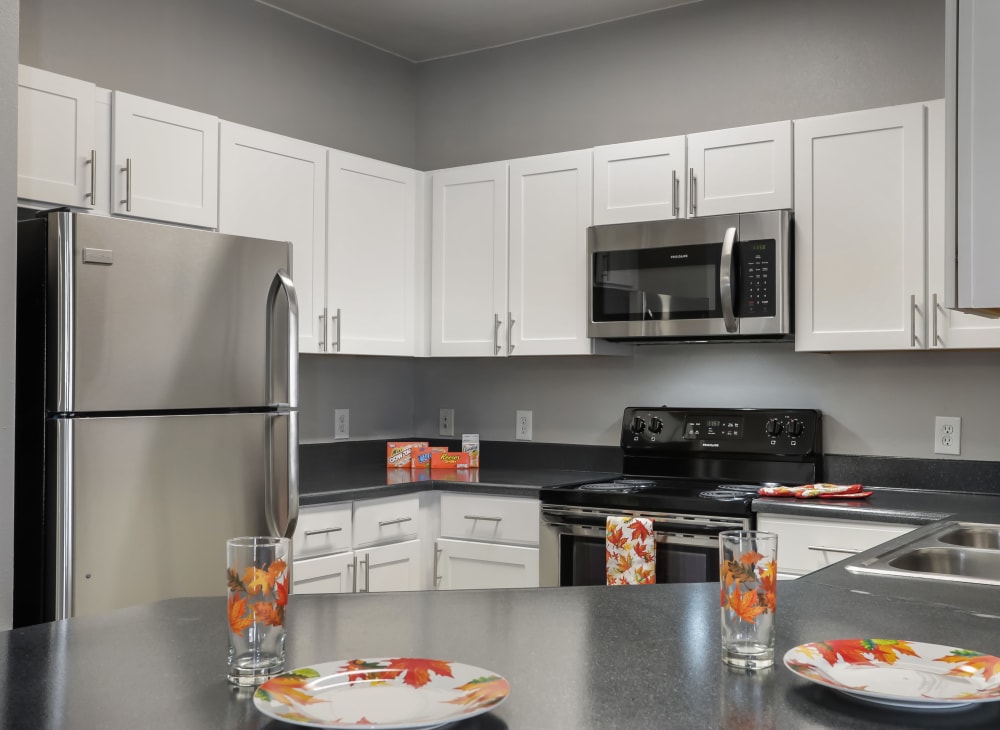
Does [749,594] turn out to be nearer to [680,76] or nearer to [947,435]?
[947,435]

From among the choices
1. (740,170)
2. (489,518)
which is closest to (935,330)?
(740,170)

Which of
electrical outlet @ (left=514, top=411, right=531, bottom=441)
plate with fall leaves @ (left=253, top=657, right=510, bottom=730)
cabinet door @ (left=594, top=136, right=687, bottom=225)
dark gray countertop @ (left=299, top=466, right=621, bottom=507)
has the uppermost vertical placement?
cabinet door @ (left=594, top=136, right=687, bottom=225)

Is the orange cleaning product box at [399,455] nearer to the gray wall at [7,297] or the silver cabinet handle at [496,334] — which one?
the silver cabinet handle at [496,334]

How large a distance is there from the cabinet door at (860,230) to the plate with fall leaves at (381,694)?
2409 millimetres

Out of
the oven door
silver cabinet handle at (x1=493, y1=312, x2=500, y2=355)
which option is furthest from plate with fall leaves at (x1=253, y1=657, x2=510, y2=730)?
silver cabinet handle at (x1=493, y1=312, x2=500, y2=355)

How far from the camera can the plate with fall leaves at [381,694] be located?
91cm

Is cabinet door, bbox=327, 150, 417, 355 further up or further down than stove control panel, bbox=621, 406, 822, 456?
further up

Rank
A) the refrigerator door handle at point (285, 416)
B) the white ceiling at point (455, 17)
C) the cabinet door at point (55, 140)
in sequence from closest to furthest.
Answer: the cabinet door at point (55, 140)
the refrigerator door handle at point (285, 416)
the white ceiling at point (455, 17)

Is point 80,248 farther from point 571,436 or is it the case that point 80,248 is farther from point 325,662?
point 571,436

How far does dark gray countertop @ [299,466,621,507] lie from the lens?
3307mm

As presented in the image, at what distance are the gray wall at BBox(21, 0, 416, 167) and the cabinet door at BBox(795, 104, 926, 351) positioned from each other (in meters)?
1.92

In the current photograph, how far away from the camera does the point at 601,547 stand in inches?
127

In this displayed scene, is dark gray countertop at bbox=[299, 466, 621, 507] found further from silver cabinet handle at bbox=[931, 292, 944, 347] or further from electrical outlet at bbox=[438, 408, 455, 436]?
silver cabinet handle at bbox=[931, 292, 944, 347]

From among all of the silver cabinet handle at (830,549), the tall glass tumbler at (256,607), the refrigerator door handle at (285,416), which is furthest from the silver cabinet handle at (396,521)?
the tall glass tumbler at (256,607)
